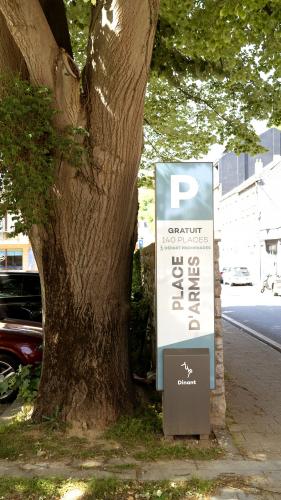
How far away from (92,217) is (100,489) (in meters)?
2.57

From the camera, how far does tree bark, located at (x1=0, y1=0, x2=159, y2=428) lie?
558 centimetres

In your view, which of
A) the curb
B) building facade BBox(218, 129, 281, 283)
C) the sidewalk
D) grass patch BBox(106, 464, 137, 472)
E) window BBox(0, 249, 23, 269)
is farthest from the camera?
window BBox(0, 249, 23, 269)

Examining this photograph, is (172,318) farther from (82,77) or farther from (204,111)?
(204,111)

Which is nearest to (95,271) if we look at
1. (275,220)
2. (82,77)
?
(82,77)

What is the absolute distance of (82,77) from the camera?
5891 mm

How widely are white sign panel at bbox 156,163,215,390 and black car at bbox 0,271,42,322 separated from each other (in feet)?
15.0

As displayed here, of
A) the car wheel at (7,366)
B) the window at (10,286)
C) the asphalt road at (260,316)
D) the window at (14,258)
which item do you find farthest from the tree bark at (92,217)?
the window at (14,258)

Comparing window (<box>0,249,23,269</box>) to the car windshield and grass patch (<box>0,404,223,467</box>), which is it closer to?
the car windshield

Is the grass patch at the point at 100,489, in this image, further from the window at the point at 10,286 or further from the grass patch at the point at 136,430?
the window at the point at 10,286

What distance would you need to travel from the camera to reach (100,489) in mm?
4191

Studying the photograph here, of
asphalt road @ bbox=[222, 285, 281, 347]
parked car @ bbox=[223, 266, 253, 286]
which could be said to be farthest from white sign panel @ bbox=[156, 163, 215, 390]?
parked car @ bbox=[223, 266, 253, 286]

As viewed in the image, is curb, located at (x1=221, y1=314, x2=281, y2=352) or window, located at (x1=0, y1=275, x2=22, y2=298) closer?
window, located at (x1=0, y1=275, x2=22, y2=298)

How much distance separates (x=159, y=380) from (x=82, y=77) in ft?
10.5

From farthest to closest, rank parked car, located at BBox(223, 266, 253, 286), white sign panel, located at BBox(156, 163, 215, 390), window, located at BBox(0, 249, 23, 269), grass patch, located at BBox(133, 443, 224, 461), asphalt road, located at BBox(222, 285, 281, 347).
Answer: window, located at BBox(0, 249, 23, 269), parked car, located at BBox(223, 266, 253, 286), asphalt road, located at BBox(222, 285, 281, 347), white sign panel, located at BBox(156, 163, 215, 390), grass patch, located at BBox(133, 443, 224, 461)
